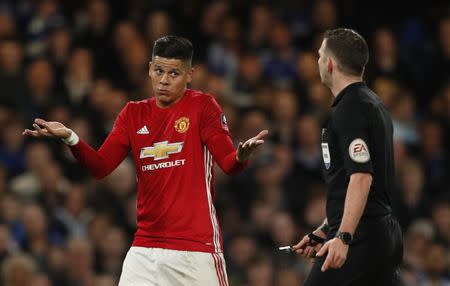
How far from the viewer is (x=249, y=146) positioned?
19.6ft

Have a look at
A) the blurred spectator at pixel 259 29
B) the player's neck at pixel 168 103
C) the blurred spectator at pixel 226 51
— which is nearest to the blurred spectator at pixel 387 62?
the blurred spectator at pixel 259 29

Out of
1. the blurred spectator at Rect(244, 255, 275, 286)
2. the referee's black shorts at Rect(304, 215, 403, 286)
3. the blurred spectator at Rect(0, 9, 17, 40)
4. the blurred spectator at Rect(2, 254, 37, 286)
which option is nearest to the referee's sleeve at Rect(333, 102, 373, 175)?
the referee's black shorts at Rect(304, 215, 403, 286)

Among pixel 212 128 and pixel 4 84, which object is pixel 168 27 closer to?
pixel 4 84

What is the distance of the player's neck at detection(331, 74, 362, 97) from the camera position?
5852 millimetres

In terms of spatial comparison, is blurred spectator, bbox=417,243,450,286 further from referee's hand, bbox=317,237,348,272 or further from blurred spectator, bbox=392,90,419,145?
referee's hand, bbox=317,237,348,272

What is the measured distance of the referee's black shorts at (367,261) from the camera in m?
5.75

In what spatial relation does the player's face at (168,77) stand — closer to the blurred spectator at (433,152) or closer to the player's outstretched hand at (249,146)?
the player's outstretched hand at (249,146)

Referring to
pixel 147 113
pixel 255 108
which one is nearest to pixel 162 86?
pixel 147 113

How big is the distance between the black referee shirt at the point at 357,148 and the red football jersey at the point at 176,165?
0.64m

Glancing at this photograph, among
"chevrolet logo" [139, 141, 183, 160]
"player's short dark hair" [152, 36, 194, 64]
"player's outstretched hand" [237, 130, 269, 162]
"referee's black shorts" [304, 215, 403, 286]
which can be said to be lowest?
"referee's black shorts" [304, 215, 403, 286]

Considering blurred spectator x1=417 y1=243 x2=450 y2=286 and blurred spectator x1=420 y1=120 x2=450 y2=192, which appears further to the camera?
blurred spectator x1=420 y1=120 x2=450 y2=192

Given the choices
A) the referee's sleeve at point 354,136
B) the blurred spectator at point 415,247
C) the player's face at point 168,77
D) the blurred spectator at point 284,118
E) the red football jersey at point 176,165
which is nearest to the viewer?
the referee's sleeve at point 354,136

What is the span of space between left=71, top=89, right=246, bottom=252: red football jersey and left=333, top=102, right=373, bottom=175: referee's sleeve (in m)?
0.77

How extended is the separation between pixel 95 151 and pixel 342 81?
4.82 ft
